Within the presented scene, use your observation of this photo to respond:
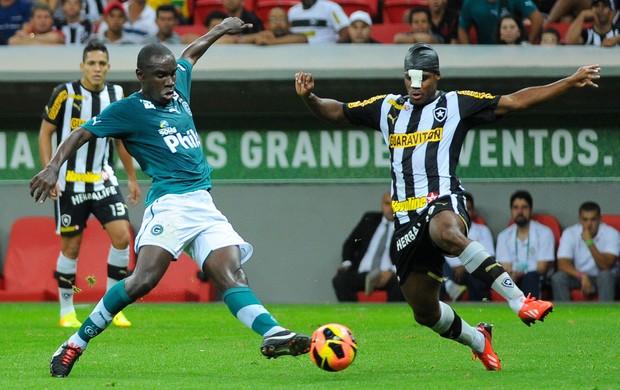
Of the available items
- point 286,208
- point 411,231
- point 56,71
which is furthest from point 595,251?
point 411,231

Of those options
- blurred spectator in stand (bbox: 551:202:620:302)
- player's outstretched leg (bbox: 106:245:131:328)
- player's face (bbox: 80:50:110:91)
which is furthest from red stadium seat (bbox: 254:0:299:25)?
player's outstretched leg (bbox: 106:245:131:328)

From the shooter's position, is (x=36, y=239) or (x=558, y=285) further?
(x=36, y=239)

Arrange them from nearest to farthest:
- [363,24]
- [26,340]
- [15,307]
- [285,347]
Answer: [285,347], [26,340], [15,307], [363,24]

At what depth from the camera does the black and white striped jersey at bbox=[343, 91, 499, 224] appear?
7.53 meters

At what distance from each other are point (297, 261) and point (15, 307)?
12.5 feet

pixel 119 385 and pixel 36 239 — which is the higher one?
pixel 119 385

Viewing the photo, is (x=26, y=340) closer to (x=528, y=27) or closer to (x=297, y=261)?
(x=297, y=261)

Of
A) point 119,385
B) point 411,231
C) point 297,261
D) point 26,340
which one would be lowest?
point 297,261

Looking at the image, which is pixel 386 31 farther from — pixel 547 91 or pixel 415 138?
pixel 547 91

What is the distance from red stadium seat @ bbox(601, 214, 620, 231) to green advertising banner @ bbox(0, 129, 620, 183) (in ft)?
1.77

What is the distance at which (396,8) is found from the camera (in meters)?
16.8

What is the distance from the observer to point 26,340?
32.1 feet

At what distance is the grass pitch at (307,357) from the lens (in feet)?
21.8

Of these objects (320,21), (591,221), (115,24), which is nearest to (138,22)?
(115,24)
